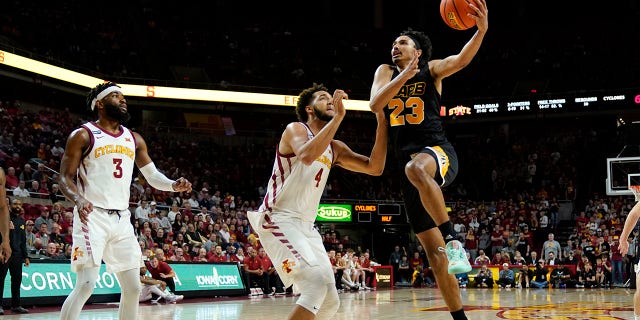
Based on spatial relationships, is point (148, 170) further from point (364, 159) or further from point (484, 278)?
point (484, 278)

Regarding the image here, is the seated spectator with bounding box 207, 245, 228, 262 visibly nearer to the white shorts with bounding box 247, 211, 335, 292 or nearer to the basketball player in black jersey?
the basketball player in black jersey

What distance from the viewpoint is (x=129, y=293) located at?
564cm

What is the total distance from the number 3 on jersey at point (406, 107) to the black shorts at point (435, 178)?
0.94 feet

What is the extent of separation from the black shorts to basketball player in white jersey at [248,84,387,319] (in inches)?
26.3

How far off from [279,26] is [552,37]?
46.1ft

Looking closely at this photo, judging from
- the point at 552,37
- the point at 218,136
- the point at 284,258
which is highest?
the point at 552,37

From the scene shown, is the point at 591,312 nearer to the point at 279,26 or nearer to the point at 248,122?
the point at 248,122

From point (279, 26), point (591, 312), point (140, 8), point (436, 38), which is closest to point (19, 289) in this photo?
point (591, 312)

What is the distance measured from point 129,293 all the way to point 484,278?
19.2m

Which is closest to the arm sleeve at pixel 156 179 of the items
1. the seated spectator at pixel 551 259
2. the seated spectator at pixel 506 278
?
the seated spectator at pixel 506 278

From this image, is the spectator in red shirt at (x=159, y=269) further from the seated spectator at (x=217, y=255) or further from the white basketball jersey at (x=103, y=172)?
the white basketball jersey at (x=103, y=172)

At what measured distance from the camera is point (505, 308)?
12.5 metres

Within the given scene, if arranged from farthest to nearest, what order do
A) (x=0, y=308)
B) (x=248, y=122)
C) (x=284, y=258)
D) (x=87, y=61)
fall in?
(x=248, y=122), (x=87, y=61), (x=0, y=308), (x=284, y=258)

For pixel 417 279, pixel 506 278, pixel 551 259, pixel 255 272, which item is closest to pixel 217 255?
pixel 255 272
